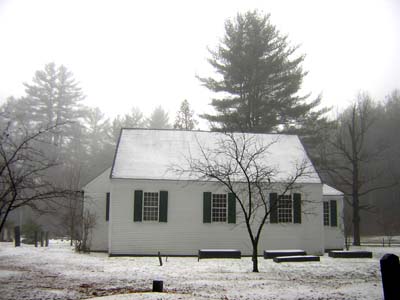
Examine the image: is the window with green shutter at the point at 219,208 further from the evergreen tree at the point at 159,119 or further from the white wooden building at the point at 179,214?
the evergreen tree at the point at 159,119

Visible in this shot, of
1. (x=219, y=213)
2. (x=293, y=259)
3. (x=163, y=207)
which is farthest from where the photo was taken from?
(x=219, y=213)

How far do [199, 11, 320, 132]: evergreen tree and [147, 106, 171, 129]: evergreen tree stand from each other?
2178 cm

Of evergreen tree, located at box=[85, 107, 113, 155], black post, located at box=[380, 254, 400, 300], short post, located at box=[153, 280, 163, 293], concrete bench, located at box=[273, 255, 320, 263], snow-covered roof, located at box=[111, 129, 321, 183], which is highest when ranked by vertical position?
evergreen tree, located at box=[85, 107, 113, 155]

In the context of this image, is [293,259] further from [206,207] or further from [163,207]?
[163,207]

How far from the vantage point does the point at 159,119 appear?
67.6m

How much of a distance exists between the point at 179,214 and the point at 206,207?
4.87ft

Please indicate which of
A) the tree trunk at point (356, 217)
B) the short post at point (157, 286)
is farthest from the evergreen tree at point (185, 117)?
the short post at point (157, 286)

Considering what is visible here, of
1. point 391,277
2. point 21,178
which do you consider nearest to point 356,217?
point 391,277

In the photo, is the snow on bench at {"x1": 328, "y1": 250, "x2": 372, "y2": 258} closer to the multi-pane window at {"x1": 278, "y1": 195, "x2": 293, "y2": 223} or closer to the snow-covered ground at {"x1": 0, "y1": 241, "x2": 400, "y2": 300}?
the snow-covered ground at {"x1": 0, "y1": 241, "x2": 400, "y2": 300}

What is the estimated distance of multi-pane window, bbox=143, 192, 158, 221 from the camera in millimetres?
24688

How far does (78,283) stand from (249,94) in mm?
32236

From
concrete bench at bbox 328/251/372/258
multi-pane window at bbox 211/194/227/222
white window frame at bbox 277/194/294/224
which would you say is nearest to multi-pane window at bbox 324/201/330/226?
A: white window frame at bbox 277/194/294/224

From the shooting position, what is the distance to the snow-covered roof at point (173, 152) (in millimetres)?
25344

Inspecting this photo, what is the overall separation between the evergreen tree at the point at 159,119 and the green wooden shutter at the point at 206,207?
42469mm
